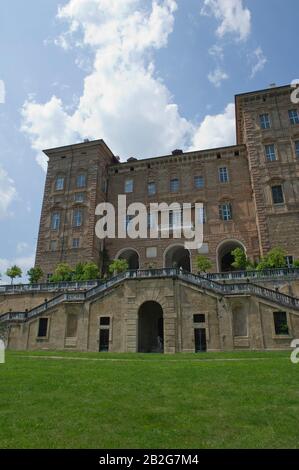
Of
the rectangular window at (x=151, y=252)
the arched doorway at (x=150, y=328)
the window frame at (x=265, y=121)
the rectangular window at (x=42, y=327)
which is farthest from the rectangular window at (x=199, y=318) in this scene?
the window frame at (x=265, y=121)

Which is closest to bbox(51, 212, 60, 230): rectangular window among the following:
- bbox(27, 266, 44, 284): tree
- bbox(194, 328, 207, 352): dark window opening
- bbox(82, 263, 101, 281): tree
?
bbox(27, 266, 44, 284): tree

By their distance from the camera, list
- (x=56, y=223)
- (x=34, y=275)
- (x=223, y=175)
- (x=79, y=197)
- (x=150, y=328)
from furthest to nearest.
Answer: (x=79, y=197), (x=56, y=223), (x=223, y=175), (x=34, y=275), (x=150, y=328)

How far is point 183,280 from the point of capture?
25969 millimetres

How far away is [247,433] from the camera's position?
632 cm

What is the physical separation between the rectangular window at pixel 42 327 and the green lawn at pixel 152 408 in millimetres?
14768

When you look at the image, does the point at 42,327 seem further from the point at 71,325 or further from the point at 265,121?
the point at 265,121

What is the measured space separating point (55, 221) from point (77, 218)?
329cm

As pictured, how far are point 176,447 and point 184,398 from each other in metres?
3.44

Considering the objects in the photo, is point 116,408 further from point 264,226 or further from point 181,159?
point 181,159

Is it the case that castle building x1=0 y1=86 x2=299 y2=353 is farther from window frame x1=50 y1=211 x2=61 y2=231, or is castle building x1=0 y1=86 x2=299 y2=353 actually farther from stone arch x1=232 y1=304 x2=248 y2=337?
window frame x1=50 y1=211 x2=61 y2=231

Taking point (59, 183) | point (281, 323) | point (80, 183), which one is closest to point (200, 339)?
point (281, 323)

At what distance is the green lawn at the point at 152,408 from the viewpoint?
6.05 metres

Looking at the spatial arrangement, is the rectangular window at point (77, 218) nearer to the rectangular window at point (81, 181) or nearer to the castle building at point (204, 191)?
the castle building at point (204, 191)

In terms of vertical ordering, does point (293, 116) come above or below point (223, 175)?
above
